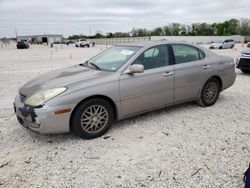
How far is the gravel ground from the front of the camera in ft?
9.14

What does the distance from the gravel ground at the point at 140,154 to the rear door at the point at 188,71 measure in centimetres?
44

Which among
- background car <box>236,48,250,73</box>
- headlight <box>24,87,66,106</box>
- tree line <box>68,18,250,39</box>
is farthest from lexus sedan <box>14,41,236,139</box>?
tree line <box>68,18,250,39</box>

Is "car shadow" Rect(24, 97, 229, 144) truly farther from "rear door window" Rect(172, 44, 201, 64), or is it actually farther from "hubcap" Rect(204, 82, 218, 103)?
"rear door window" Rect(172, 44, 201, 64)

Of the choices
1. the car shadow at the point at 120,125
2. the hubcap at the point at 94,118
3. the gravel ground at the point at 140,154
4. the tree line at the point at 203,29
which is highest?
the tree line at the point at 203,29

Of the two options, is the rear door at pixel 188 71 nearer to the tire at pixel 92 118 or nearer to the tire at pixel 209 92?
the tire at pixel 209 92

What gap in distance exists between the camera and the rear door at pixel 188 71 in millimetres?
4617

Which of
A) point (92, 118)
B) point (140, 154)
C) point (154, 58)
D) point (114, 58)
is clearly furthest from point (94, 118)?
point (154, 58)

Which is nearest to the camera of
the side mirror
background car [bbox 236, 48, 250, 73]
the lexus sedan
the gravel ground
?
the gravel ground

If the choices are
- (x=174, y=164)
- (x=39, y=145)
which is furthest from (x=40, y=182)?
(x=174, y=164)

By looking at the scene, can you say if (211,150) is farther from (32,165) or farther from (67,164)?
(32,165)

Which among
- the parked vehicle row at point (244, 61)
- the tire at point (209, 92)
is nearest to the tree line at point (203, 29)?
the parked vehicle row at point (244, 61)

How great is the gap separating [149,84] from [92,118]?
45.7 inches

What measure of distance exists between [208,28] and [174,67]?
84.1 metres

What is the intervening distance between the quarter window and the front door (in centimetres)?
23
